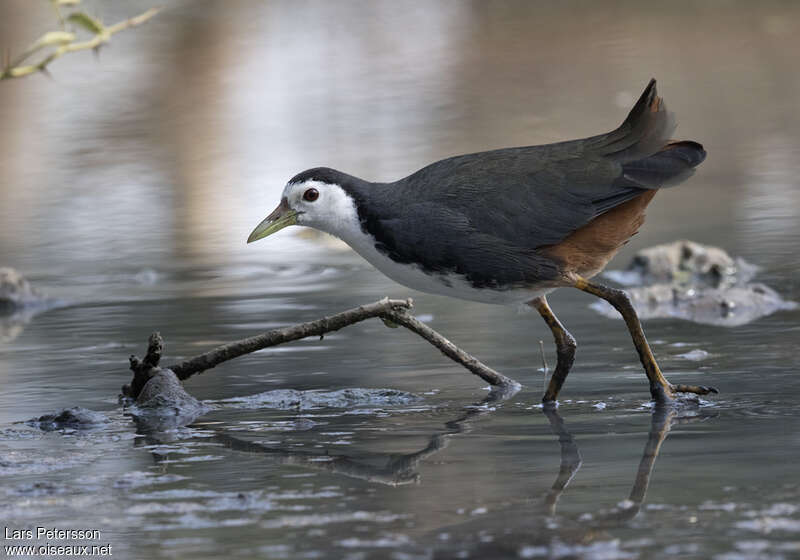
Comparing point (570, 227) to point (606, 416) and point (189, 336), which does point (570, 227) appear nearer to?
point (606, 416)

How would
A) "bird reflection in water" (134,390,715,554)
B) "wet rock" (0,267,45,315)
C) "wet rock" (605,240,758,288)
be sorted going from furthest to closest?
1. "wet rock" (0,267,45,315)
2. "wet rock" (605,240,758,288)
3. "bird reflection in water" (134,390,715,554)

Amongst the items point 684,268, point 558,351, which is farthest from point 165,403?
point 684,268

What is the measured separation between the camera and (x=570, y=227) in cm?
621

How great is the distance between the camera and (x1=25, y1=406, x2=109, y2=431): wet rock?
600 cm

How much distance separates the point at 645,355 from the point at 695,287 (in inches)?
120

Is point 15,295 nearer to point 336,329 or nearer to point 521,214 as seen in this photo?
point 336,329

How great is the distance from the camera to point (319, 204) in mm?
6457

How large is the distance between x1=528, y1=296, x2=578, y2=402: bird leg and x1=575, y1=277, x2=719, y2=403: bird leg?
0.79ft

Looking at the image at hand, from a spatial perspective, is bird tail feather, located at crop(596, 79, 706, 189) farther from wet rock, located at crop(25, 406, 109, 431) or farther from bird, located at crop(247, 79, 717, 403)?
wet rock, located at crop(25, 406, 109, 431)

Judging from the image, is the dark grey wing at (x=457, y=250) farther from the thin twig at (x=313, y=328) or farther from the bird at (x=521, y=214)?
the thin twig at (x=313, y=328)
